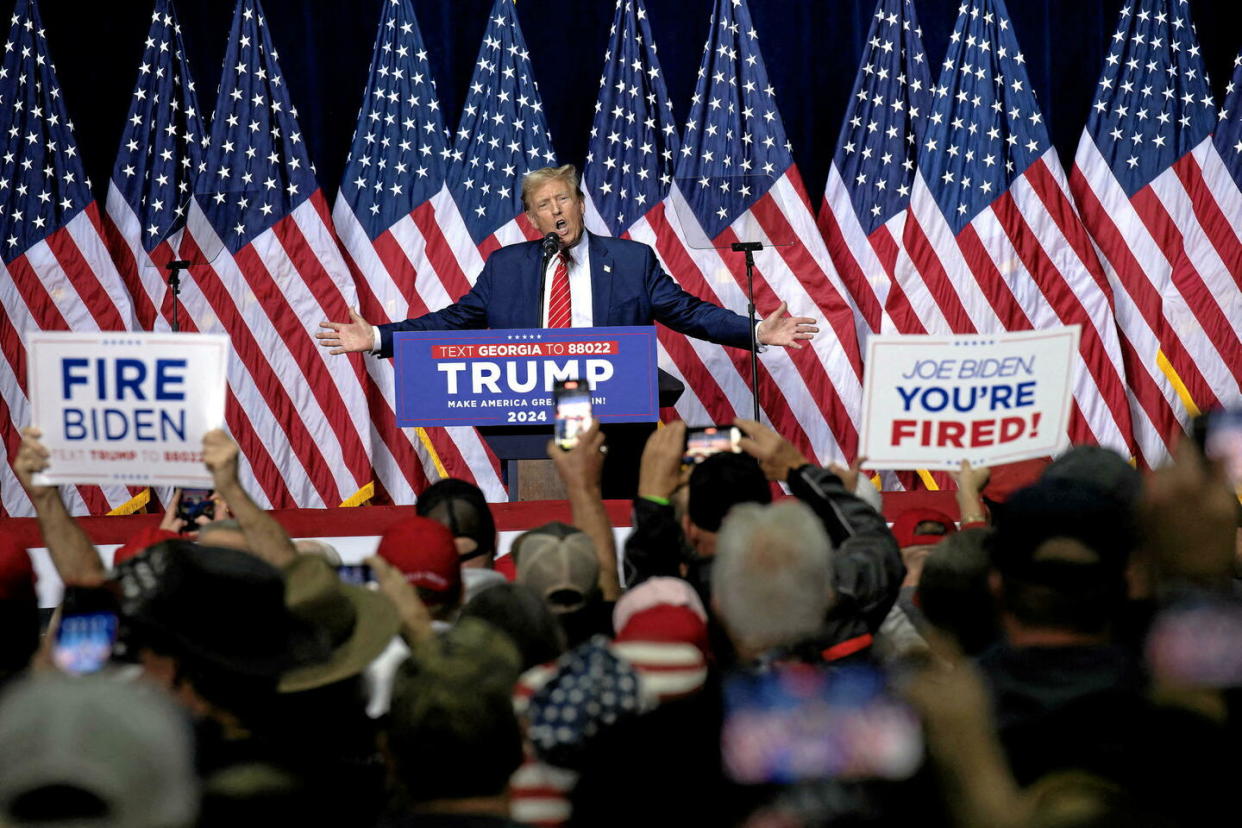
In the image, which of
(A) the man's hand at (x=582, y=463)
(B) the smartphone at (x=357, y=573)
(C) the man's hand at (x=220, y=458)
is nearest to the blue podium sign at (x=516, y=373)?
(A) the man's hand at (x=582, y=463)

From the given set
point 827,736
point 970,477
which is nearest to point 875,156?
point 970,477

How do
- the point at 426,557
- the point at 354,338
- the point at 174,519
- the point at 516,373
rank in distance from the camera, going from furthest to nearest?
the point at 354,338
the point at 516,373
the point at 174,519
the point at 426,557

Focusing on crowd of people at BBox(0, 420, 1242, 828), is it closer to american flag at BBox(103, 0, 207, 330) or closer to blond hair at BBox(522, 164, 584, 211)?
blond hair at BBox(522, 164, 584, 211)

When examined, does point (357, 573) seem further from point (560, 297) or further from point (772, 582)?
point (560, 297)

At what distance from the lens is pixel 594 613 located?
2475 mm

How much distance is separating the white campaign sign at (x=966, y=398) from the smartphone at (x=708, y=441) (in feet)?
1.00

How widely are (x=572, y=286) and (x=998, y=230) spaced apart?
115 inches

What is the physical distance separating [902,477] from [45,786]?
655 centimetres

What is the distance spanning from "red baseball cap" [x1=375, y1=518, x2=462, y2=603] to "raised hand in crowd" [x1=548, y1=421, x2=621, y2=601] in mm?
285

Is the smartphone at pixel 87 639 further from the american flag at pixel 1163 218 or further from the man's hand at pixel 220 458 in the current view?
the american flag at pixel 1163 218

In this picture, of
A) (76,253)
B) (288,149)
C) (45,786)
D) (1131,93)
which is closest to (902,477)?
(1131,93)

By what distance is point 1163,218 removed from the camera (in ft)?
24.1

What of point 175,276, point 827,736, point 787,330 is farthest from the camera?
point 175,276

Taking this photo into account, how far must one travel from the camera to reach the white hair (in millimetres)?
1964
